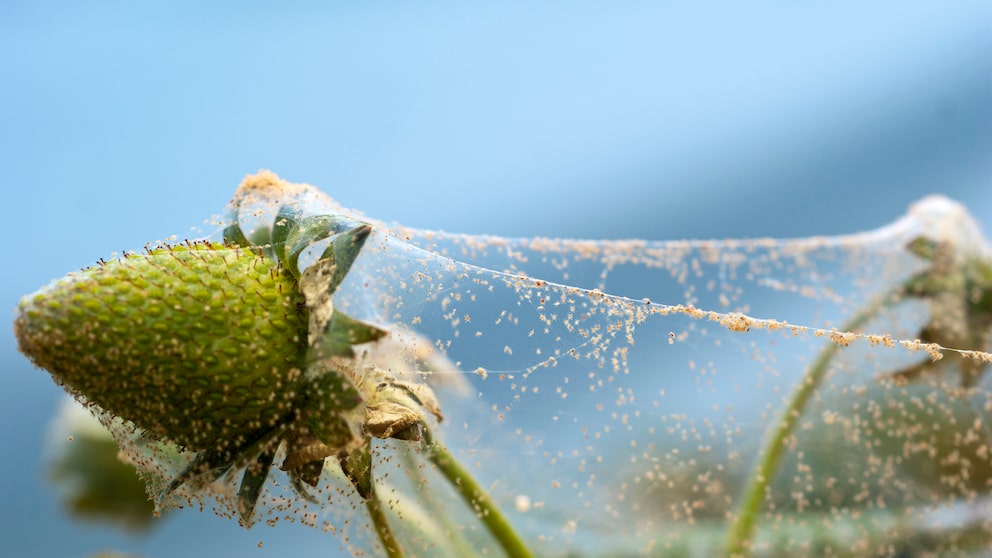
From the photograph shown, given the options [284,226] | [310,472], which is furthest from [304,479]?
[284,226]

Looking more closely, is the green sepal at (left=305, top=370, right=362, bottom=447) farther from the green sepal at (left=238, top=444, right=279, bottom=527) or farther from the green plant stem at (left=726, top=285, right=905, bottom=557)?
the green plant stem at (left=726, top=285, right=905, bottom=557)

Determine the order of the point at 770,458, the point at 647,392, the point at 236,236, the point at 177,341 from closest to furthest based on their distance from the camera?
the point at 177,341, the point at 236,236, the point at 647,392, the point at 770,458

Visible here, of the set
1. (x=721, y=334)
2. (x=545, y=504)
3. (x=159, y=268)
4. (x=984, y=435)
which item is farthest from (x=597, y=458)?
(x=984, y=435)

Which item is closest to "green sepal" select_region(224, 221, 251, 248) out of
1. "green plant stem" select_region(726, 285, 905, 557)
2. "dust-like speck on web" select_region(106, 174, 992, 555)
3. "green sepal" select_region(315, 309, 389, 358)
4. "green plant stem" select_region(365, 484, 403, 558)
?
"dust-like speck on web" select_region(106, 174, 992, 555)

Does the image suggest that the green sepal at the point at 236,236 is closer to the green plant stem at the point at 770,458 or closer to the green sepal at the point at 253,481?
the green sepal at the point at 253,481

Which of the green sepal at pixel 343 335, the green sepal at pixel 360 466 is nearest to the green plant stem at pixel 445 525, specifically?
the green sepal at pixel 360 466

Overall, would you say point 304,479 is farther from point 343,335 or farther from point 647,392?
point 647,392

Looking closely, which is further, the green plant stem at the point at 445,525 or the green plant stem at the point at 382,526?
the green plant stem at the point at 445,525
